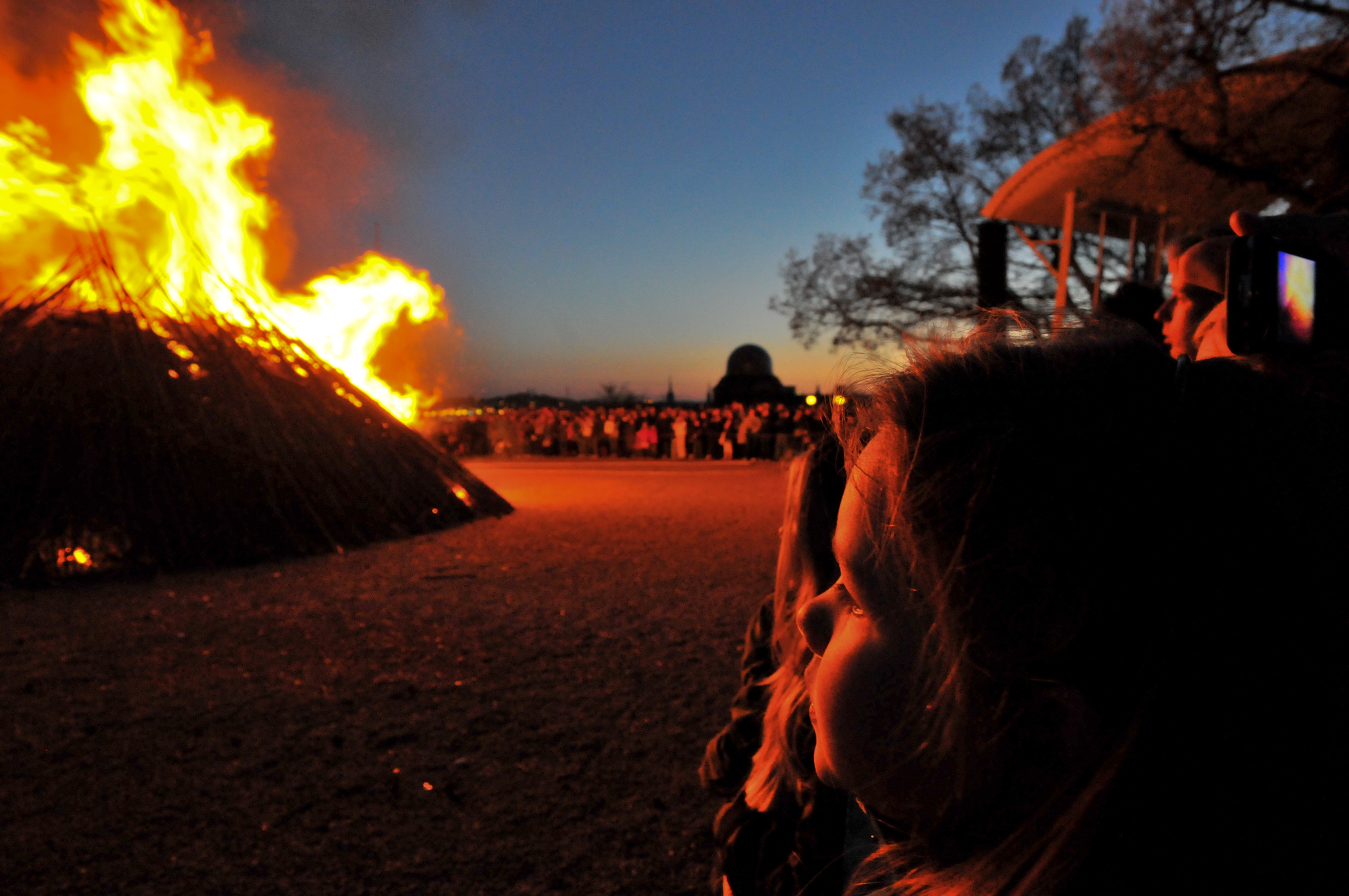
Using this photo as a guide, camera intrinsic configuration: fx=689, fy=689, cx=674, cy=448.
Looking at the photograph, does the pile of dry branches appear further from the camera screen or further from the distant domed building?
the distant domed building

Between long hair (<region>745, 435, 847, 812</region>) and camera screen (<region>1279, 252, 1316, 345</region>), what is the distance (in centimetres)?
93

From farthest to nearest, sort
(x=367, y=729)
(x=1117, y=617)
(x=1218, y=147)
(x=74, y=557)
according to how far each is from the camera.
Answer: (x=1218, y=147) < (x=74, y=557) < (x=367, y=729) < (x=1117, y=617)

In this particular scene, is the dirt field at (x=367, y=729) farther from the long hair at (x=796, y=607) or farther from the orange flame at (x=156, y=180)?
the orange flame at (x=156, y=180)

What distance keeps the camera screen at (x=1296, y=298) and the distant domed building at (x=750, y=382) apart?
51821 mm

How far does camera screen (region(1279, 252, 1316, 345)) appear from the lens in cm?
76

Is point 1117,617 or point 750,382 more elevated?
point 750,382

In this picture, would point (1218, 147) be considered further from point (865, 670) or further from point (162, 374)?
point (162, 374)

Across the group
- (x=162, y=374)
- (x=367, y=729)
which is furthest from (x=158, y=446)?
(x=367, y=729)

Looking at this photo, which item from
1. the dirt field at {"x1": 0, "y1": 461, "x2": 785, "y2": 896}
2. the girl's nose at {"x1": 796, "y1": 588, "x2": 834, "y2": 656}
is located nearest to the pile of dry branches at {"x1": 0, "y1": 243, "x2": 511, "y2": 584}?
the dirt field at {"x1": 0, "y1": 461, "x2": 785, "y2": 896}

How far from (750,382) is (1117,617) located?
53968 millimetres

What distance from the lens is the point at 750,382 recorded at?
54.1m

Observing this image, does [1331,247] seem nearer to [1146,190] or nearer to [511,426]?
[1146,190]

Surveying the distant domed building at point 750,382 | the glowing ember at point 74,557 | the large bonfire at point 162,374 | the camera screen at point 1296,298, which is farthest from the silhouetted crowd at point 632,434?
the distant domed building at point 750,382

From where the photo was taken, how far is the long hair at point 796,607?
5.21 ft
